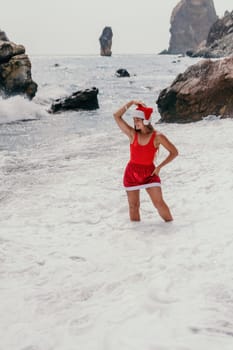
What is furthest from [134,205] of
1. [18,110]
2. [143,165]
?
[18,110]

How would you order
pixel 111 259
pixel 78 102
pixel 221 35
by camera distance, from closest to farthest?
pixel 111 259 < pixel 78 102 < pixel 221 35

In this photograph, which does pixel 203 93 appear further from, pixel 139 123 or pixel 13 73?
pixel 13 73

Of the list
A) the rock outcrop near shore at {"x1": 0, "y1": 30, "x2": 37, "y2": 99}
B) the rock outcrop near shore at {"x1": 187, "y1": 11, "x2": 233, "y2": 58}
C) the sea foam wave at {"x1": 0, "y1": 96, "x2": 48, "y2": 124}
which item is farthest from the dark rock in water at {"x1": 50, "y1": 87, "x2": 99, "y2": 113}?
the rock outcrop near shore at {"x1": 187, "y1": 11, "x2": 233, "y2": 58}

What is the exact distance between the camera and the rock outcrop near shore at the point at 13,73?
81.3 feet

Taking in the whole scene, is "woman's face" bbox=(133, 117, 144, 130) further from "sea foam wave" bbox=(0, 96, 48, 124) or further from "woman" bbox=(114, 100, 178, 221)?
"sea foam wave" bbox=(0, 96, 48, 124)

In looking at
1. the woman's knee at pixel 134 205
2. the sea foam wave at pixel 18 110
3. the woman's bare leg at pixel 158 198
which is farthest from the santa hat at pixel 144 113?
the sea foam wave at pixel 18 110

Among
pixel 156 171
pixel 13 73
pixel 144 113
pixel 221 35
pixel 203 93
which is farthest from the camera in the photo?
pixel 221 35

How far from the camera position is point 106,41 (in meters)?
142

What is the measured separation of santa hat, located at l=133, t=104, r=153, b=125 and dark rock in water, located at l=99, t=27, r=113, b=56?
5433 inches

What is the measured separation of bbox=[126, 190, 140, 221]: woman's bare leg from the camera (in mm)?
5312

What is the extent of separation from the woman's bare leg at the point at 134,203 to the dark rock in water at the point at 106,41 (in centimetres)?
13793

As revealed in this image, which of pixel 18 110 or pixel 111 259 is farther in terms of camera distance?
pixel 18 110

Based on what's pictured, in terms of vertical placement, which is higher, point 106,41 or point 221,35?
point 221,35

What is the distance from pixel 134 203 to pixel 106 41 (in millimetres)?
142927
